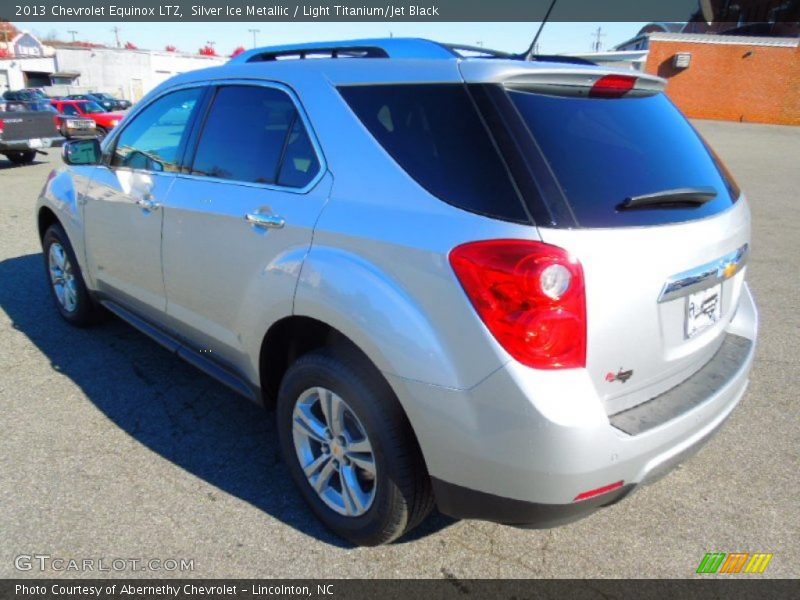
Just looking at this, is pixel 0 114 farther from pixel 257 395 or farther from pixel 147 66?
pixel 147 66

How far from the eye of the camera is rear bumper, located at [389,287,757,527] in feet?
5.74

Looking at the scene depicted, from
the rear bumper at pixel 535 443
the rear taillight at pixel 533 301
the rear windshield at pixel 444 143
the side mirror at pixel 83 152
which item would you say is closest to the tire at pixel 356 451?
the rear bumper at pixel 535 443

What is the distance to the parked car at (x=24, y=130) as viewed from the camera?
44.2 ft

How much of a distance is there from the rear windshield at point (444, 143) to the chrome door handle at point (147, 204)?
1.44 m

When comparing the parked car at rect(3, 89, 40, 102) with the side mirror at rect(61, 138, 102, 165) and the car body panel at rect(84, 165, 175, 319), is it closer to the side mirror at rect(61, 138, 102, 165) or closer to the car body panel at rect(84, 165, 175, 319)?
the side mirror at rect(61, 138, 102, 165)

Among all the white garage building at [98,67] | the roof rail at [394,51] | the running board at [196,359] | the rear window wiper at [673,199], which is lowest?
the white garage building at [98,67]

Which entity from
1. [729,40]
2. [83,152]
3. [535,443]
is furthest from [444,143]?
[729,40]

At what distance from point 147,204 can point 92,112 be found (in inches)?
910

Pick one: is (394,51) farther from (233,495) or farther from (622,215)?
(233,495)

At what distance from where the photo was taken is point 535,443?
1.75m

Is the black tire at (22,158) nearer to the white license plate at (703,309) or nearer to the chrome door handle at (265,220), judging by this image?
the chrome door handle at (265,220)

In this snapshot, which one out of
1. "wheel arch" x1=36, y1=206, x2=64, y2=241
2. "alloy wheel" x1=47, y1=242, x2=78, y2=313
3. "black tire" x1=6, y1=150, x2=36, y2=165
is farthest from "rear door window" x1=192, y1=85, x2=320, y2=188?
"black tire" x1=6, y1=150, x2=36, y2=165
